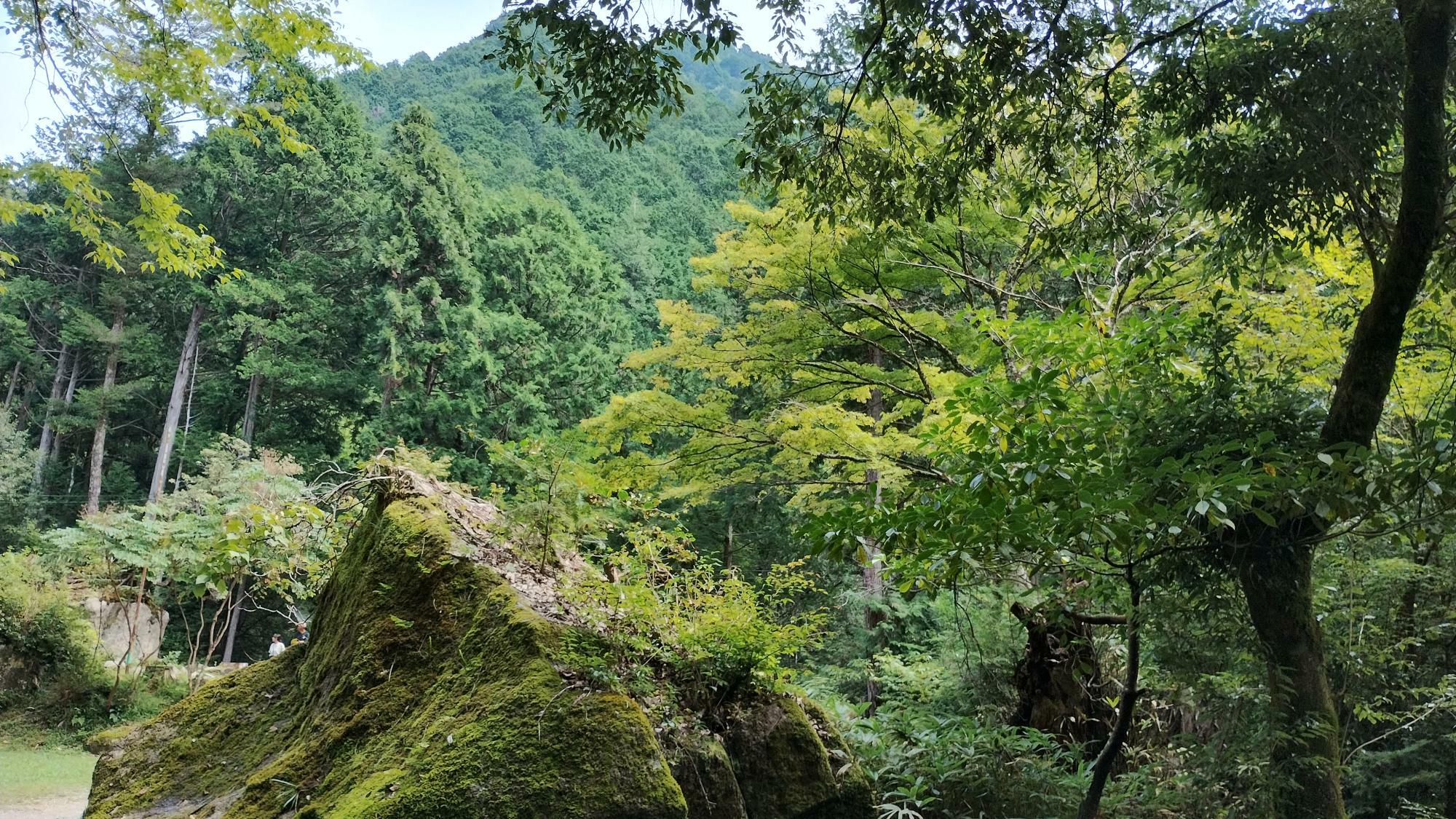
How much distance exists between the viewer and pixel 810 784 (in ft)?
11.3

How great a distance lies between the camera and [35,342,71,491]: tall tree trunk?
27.0 m

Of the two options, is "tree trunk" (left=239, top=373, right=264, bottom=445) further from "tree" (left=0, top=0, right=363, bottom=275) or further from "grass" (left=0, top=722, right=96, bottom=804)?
"tree" (left=0, top=0, right=363, bottom=275)

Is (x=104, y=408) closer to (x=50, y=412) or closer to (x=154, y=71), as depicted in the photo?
(x=50, y=412)

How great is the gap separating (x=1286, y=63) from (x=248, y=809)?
511cm

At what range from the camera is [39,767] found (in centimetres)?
1084

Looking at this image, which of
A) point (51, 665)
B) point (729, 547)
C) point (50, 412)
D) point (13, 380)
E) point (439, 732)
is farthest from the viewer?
point (13, 380)

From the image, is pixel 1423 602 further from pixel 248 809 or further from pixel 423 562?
pixel 248 809

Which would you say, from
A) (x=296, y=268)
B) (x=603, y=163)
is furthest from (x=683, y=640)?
(x=603, y=163)

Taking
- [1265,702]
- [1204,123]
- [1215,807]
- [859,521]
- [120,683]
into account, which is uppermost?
[1204,123]

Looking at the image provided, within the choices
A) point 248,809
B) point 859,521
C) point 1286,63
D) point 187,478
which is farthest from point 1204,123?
point 187,478

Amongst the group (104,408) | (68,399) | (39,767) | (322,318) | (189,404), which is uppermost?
(322,318)

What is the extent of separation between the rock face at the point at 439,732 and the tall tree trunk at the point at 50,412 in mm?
30490

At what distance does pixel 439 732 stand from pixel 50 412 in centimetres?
3440

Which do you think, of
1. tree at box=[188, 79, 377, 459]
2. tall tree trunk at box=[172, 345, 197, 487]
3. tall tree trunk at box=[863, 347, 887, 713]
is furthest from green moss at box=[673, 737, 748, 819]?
tall tree trunk at box=[172, 345, 197, 487]
